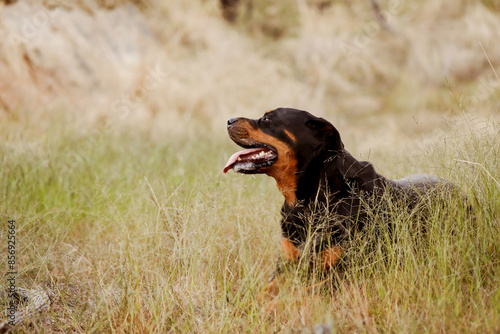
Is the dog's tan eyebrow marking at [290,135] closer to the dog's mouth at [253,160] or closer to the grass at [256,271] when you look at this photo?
the dog's mouth at [253,160]

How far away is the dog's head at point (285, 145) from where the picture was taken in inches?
115

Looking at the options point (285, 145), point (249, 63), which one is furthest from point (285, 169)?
point (249, 63)

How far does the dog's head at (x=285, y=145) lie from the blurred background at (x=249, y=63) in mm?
856

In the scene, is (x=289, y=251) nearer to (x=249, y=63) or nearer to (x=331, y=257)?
(x=331, y=257)

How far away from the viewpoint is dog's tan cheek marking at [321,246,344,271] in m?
2.66

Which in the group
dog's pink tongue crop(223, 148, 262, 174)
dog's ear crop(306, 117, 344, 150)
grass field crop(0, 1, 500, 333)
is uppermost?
dog's ear crop(306, 117, 344, 150)

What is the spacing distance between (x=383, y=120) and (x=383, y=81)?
107 inches

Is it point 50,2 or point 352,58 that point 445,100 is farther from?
point 50,2

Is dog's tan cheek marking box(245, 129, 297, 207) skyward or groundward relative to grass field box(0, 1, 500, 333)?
skyward

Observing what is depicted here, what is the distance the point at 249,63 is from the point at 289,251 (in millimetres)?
7646

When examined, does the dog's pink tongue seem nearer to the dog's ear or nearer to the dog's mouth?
the dog's mouth

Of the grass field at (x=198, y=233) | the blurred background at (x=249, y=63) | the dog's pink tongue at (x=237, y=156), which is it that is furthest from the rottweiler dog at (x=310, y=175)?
the blurred background at (x=249, y=63)

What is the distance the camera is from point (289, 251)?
9.15 feet

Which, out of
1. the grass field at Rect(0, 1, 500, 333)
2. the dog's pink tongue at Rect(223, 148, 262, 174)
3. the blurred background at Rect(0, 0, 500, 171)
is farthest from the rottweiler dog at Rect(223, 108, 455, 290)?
the blurred background at Rect(0, 0, 500, 171)
